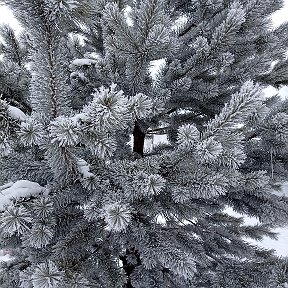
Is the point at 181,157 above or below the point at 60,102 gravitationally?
below

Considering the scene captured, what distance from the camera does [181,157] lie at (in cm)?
147

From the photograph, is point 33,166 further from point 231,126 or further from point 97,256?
point 231,126

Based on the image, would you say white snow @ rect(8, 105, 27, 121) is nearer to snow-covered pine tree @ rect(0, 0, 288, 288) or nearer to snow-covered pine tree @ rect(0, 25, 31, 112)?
snow-covered pine tree @ rect(0, 0, 288, 288)

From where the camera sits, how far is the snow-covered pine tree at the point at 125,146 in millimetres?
1212

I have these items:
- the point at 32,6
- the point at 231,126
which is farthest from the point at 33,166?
the point at 231,126

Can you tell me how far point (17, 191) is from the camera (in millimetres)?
1570

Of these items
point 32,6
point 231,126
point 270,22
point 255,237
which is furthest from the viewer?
point 255,237

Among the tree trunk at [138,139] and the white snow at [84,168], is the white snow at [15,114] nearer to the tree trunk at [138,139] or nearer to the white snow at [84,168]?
the white snow at [84,168]

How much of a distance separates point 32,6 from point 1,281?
9.71 ft

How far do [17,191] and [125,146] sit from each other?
161 cm

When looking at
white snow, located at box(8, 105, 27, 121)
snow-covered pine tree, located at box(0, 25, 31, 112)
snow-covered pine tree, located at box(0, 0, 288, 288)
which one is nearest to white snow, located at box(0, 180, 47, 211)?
snow-covered pine tree, located at box(0, 0, 288, 288)

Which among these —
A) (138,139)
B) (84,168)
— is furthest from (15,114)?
(138,139)

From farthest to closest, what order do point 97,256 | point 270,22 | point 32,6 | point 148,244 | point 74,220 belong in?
point 270,22
point 97,256
point 74,220
point 148,244
point 32,6

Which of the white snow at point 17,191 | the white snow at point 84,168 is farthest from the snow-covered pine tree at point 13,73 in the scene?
the white snow at point 84,168
